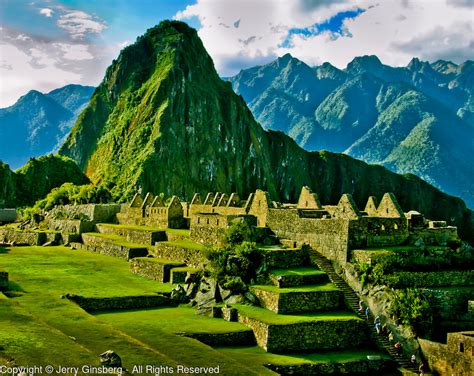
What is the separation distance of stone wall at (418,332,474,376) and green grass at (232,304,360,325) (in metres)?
3.28

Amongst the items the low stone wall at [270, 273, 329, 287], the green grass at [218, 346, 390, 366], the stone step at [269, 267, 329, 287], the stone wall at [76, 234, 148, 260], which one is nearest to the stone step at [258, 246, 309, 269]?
the stone step at [269, 267, 329, 287]

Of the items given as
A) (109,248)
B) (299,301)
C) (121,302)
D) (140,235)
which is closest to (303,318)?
(299,301)

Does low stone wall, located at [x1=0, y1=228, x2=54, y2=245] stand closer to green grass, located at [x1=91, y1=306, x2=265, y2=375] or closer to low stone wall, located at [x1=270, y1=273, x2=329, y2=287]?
green grass, located at [x1=91, y1=306, x2=265, y2=375]

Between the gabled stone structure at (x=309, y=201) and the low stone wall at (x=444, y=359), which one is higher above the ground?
the gabled stone structure at (x=309, y=201)

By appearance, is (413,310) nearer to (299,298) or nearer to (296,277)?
(299,298)

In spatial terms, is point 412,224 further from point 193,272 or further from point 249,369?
point 249,369

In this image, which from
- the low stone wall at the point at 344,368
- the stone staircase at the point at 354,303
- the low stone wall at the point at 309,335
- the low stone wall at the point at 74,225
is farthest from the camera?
the low stone wall at the point at 74,225

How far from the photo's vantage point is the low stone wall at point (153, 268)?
33.6m

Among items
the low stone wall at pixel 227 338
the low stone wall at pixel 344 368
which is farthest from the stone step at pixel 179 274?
the low stone wall at pixel 344 368

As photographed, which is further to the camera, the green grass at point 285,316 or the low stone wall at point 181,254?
the low stone wall at point 181,254

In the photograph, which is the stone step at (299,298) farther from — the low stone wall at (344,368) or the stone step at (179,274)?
the stone step at (179,274)

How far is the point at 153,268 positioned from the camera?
114ft

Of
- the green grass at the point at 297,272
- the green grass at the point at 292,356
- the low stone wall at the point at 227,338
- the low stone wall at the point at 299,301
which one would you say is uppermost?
the green grass at the point at 297,272

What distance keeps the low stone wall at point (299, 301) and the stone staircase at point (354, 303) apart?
0.55m
